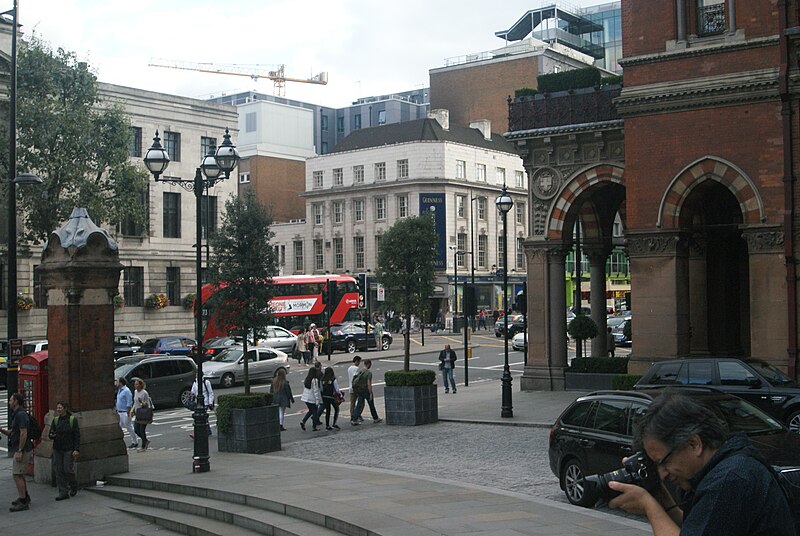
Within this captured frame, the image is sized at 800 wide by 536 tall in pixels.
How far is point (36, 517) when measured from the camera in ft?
43.8

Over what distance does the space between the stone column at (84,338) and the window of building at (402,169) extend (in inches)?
2540

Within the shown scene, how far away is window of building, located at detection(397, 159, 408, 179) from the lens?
79750 millimetres

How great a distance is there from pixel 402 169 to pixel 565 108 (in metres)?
53.8

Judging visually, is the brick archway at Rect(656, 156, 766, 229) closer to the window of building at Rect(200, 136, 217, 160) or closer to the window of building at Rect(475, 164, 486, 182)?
the window of building at Rect(200, 136, 217, 160)

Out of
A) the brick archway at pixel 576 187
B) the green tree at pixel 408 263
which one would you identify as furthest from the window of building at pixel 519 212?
the brick archway at pixel 576 187

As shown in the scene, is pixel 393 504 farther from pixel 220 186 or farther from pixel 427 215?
pixel 220 186

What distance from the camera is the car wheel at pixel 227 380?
105 ft

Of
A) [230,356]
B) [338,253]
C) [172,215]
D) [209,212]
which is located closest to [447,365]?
[230,356]

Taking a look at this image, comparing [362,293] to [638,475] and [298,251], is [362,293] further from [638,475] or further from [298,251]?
[638,475]

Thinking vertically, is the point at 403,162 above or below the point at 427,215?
above

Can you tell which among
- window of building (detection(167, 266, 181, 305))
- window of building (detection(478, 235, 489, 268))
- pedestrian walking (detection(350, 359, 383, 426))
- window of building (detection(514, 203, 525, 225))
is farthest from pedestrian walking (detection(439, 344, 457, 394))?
window of building (detection(514, 203, 525, 225))

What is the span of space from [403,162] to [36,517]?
6812 cm

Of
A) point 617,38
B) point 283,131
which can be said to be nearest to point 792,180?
point 617,38

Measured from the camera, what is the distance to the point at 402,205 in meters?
79.9
